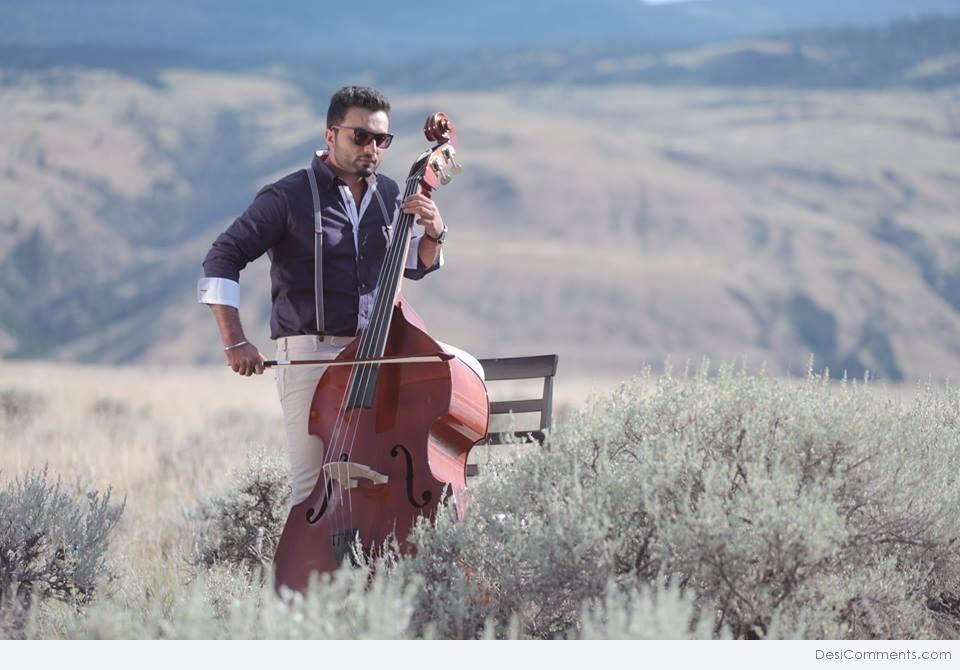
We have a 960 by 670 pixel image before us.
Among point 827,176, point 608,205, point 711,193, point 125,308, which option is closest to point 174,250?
point 125,308

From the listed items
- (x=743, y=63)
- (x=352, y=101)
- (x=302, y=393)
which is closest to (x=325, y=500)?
(x=302, y=393)

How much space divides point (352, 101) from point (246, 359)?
0.99 meters

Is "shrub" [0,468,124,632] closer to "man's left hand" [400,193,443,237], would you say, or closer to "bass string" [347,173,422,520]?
"bass string" [347,173,422,520]

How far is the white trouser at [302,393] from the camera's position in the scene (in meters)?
5.18

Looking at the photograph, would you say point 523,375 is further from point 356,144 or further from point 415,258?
point 356,144

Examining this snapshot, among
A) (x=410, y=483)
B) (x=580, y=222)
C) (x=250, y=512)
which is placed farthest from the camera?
(x=580, y=222)

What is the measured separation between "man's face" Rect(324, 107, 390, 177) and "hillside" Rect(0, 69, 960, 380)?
57042mm

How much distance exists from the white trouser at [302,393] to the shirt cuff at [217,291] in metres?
0.28

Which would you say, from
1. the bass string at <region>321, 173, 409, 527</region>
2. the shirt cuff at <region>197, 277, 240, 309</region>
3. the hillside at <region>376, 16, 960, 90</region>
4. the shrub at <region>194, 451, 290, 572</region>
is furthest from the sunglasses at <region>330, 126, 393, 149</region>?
the hillside at <region>376, 16, 960, 90</region>

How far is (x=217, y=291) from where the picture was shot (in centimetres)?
515

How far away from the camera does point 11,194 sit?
87312 mm

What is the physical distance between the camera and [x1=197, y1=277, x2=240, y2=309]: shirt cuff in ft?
16.8

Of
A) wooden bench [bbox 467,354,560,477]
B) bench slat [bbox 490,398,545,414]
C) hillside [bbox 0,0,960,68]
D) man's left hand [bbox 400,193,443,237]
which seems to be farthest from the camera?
hillside [bbox 0,0,960,68]

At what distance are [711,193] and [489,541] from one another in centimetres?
7753
